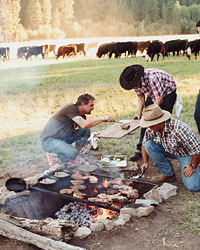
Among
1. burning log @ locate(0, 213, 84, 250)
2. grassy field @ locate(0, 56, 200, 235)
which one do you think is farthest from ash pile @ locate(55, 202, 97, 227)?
grassy field @ locate(0, 56, 200, 235)

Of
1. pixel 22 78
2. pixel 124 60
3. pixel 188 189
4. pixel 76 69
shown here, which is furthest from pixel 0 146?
pixel 124 60

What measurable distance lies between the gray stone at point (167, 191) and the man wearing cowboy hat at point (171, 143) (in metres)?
0.21

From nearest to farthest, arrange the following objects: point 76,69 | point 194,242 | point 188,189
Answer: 1. point 194,242
2. point 188,189
3. point 76,69

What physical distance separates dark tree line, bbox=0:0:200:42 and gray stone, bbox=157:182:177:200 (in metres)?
5.05

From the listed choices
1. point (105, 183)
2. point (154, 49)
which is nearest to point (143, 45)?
point (154, 49)

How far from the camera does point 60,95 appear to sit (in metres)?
10.9

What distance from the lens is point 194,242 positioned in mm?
3162

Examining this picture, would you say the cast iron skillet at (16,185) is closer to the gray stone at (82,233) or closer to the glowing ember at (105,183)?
the glowing ember at (105,183)

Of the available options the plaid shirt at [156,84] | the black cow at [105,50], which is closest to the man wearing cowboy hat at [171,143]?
the plaid shirt at [156,84]

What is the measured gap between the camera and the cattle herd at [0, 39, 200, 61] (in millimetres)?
12539

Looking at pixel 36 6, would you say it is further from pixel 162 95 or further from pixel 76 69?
pixel 76 69

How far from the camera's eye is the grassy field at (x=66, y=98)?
616 centimetres

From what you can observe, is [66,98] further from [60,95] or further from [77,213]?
[77,213]

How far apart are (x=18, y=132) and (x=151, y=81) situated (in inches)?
149
